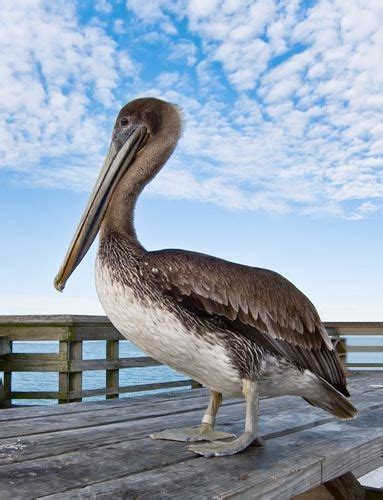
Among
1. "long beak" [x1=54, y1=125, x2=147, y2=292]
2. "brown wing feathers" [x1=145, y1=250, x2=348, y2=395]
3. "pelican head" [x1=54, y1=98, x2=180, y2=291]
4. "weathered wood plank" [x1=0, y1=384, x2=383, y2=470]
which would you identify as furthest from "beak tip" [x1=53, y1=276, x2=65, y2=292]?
"weathered wood plank" [x1=0, y1=384, x2=383, y2=470]

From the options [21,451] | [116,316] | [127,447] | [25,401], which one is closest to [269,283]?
[116,316]

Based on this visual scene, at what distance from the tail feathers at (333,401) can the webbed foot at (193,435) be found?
43 cm

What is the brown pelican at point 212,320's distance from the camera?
7.64 ft

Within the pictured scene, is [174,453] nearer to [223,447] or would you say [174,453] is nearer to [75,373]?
[223,447]

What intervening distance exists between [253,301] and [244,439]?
1.77ft

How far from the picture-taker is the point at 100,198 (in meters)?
2.85

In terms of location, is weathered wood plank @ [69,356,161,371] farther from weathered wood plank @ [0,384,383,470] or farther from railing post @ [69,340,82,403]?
weathered wood plank @ [0,384,383,470]

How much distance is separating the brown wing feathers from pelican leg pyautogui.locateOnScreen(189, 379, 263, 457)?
0.21 metres

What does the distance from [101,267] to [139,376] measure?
17.8 feet

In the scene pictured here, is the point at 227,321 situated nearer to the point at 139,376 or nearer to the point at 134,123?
the point at 134,123

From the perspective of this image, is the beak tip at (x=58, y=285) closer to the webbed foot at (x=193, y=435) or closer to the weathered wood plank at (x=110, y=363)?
the webbed foot at (x=193, y=435)

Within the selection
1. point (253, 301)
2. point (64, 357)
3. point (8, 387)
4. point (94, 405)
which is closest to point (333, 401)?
point (253, 301)

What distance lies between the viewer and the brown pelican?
2330mm

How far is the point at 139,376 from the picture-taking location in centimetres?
775
